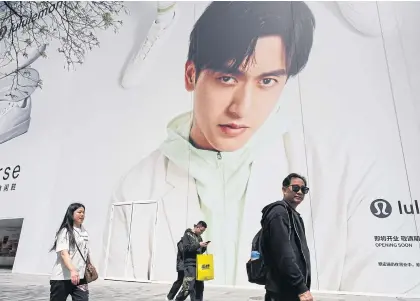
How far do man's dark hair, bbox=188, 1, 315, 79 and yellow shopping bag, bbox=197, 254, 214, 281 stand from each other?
229 inches

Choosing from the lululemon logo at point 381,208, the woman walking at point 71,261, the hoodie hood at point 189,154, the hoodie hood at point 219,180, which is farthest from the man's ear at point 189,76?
the woman walking at point 71,261

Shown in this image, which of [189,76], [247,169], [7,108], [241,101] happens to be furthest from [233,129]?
[7,108]

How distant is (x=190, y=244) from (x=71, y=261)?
7.01 ft

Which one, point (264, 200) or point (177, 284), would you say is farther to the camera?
point (264, 200)

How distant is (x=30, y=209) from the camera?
10.1 m

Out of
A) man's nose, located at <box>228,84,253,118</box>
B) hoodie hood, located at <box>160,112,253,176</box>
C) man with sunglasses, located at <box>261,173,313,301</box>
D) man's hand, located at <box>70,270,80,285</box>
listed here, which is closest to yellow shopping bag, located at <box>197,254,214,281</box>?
man's hand, located at <box>70,270,80,285</box>

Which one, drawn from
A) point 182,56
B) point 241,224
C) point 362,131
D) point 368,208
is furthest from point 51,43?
point 368,208

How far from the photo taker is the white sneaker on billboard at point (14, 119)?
11.4 m

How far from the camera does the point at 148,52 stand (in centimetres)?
1001

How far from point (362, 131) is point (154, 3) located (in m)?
7.38

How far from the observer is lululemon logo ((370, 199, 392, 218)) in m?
6.95

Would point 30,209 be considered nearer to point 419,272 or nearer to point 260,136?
point 260,136

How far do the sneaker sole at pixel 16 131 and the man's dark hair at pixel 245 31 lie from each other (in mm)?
6391

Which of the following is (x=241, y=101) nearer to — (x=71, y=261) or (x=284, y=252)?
(x=71, y=261)
